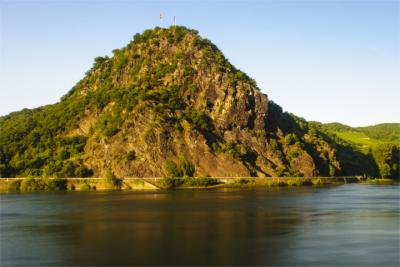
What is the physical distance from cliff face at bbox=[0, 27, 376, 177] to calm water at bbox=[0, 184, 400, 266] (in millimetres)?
72004

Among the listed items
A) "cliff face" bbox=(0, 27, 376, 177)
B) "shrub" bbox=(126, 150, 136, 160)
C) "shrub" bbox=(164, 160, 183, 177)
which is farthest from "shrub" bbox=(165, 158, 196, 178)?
"shrub" bbox=(126, 150, 136, 160)

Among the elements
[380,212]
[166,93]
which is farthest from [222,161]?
[380,212]

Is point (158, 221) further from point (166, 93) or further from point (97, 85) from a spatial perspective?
point (97, 85)

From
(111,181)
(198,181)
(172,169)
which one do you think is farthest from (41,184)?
(198,181)

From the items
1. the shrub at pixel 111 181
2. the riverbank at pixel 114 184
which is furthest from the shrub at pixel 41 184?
the shrub at pixel 111 181

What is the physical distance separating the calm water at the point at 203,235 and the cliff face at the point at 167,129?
72.0 meters

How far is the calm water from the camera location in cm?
3888

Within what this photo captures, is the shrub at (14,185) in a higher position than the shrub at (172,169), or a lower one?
lower

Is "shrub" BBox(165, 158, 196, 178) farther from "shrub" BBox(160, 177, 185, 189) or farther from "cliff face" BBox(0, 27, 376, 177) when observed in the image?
"shrub" BBox(160, 177, 185, 189)

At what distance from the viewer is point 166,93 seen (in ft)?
570

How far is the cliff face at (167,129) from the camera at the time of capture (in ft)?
492

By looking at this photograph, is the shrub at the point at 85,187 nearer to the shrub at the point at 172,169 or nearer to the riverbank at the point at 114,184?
the riverbank at the point at 114,184

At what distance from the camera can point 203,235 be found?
49.2 m

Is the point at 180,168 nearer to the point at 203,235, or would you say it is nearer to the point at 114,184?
the point at 114,184
